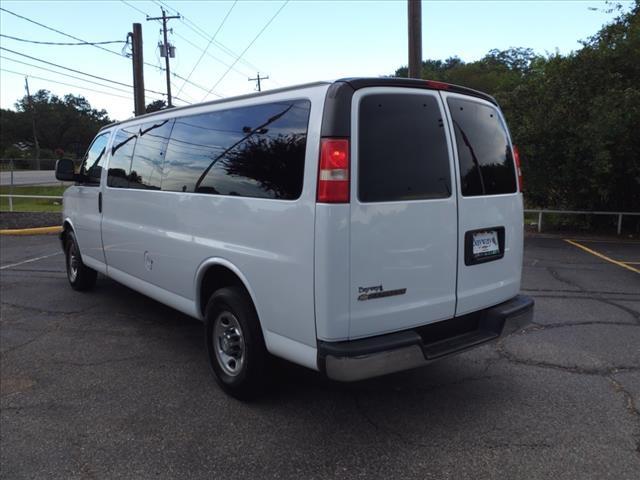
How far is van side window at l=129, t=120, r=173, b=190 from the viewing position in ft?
14.7

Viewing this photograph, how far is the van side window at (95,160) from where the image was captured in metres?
5.82

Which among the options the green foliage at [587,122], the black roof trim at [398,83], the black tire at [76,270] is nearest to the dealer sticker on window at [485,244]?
the black roof trim at [398,83]

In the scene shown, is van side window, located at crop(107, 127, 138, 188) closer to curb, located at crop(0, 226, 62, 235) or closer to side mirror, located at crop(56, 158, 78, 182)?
side mirror, located at crop(56, 158, 78, 182)

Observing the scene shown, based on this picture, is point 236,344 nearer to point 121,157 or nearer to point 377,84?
point 377,84

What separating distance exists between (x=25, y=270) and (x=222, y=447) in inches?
268

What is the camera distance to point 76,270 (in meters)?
6.82

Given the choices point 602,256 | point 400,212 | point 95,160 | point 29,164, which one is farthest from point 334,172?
point 29,164

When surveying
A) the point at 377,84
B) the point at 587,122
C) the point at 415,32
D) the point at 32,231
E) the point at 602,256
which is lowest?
the point at 602,256

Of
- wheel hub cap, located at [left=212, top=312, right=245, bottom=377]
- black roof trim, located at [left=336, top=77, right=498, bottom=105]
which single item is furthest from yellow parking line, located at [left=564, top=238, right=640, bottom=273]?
wheel hub cap, located at [left=212, top=312, right=245, bottom=377]

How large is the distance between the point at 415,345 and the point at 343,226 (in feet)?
2.74

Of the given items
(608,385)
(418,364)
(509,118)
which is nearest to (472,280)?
(418,364)

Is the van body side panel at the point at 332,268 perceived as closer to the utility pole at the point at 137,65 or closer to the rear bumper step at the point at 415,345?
the rear bumper step at the point at 415,345

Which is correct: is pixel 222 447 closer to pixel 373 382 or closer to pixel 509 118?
pixel 373 382

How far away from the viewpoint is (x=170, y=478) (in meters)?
2.77
